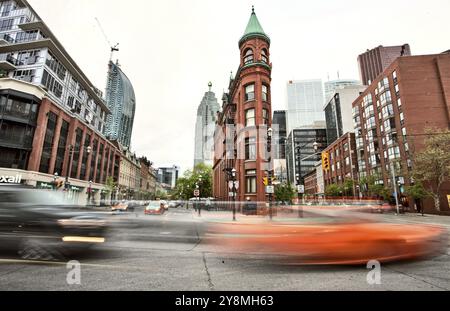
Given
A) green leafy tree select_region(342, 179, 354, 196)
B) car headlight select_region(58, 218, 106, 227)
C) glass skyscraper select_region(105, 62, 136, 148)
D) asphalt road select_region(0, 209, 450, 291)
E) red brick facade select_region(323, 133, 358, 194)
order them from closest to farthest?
asphalt road select_region(0, 209, 450, 291), car headlight select_region(58, 218, 106, 227), green leafy tree select_region(342, 179, 354, 196), red brick facade select_region(323, 133, 358, 194), glass skyscraper select_region(105, 62, 136, 148)

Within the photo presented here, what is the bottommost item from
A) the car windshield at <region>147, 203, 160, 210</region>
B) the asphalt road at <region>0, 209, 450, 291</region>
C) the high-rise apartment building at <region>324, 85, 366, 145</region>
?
the asphalt road at <region>0, 209, 450, 291</region>

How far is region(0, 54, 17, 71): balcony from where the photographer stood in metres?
37.8

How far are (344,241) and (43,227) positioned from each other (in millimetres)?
7685

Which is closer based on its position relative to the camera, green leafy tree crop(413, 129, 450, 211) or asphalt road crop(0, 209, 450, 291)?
asphalt road crop(0, 209, 450, 291)

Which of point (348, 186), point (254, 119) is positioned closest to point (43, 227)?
point (254, 119)

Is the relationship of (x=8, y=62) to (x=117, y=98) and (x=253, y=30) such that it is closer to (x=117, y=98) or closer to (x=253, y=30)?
(x=253, y=30)

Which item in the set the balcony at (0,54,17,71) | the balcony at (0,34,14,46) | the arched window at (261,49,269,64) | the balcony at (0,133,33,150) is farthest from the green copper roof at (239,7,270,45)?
the balcony at (0,34,14,46)

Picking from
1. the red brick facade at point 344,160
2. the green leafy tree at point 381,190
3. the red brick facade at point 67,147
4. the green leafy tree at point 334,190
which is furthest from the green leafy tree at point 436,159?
the red brick facade at point 67,147

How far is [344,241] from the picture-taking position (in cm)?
500

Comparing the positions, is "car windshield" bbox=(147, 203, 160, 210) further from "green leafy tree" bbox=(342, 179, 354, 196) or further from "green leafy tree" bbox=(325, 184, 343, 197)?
"green leafy tree" bbox=(325, 184, 343, 197)

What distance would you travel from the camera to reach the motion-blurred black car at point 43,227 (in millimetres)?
5973

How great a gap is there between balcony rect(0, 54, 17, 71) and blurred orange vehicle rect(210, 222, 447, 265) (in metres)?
51.9

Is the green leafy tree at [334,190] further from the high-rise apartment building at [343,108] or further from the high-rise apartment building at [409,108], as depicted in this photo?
the high-rise apartment building at [343,108]
